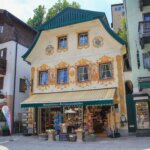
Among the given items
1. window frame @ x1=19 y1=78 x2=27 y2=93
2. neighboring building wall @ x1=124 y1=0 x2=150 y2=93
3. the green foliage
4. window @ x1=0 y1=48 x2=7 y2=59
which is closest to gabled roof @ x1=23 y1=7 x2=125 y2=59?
neighboring building wall @ x1=124 y1=0 x2=150 y2=93

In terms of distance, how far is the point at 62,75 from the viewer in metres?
21.7

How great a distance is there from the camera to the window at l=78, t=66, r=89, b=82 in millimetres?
20547

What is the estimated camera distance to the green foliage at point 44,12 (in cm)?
3812

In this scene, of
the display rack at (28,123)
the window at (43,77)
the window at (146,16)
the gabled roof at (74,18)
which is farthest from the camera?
the window at (43,77)

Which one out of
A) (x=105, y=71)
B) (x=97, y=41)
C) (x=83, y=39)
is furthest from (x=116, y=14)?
(x=105, y=71)

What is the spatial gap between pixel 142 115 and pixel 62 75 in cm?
812

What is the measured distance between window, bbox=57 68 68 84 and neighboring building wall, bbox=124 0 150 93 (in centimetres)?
616

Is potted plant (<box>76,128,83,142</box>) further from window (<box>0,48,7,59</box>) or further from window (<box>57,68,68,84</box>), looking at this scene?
window (<box>0,48,7,59</box>)

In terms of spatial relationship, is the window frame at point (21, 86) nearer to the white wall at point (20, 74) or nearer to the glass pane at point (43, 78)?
the white wall at point (20, 74)

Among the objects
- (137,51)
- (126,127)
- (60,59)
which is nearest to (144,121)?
(126,127)

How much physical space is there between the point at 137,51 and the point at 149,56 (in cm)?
105

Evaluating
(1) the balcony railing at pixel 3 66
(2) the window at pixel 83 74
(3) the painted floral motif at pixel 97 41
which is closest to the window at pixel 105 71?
(2) the window at pixel 83 74

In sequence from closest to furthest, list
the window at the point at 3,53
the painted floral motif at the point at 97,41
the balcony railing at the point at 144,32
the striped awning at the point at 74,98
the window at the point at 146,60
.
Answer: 1. the striped awning at the point at 74,98
2. the balcony railing at the point at 144,32
3. the window at the point at 146,60
4. the painted floral motif at the point at 97,41
5. the window at the point at 3,53

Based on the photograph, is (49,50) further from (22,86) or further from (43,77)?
(22,86)
